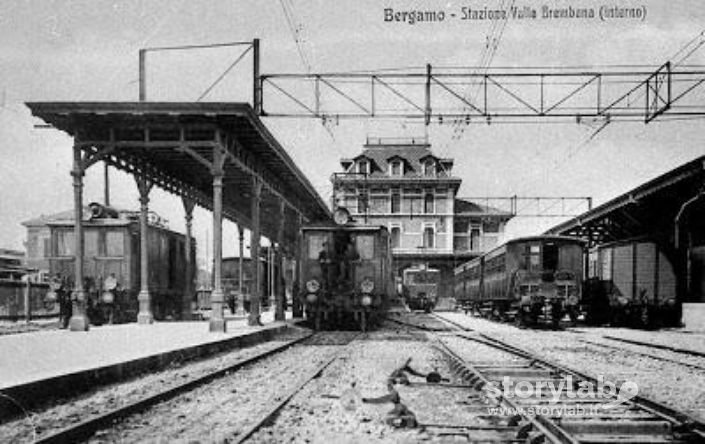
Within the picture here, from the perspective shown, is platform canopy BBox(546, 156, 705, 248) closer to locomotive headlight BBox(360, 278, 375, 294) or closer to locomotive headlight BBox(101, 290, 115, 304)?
locomotive headlight BBox(360, 278, 375, 294)

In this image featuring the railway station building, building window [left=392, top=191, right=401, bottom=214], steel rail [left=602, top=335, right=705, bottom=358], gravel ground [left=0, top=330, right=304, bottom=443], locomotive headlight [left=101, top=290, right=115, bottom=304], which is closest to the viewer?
gravel ground [left=0, top=330, right=304, bottom=443]

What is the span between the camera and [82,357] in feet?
33.8

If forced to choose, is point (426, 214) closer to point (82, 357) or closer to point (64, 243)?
point (64, 243)

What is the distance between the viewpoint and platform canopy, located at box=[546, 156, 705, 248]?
66.3 ft

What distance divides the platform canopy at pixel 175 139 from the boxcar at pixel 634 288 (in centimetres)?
1135

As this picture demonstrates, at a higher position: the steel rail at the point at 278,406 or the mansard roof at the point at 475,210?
the mansard roof at the point at 475,210

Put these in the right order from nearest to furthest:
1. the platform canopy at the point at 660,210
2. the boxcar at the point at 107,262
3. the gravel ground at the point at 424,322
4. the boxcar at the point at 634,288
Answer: the platform canopy at the point at 660,210
the boxcar at the point at 107,262
the boxcar at the point at 634,288
the gravel ground at the point at 424,322

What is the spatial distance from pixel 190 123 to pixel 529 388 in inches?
434

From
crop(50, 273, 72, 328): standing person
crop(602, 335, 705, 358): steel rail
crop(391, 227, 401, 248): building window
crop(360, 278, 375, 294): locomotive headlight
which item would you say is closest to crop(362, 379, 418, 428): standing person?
crop(602, 335, 705, 358): steel rail

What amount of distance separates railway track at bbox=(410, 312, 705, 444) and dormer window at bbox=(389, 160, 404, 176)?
2236 inches

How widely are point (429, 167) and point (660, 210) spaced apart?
41.8 meters

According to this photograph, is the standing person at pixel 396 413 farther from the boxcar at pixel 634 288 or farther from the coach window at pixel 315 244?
the boxcar at pixel 634 288

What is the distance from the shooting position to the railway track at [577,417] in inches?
221

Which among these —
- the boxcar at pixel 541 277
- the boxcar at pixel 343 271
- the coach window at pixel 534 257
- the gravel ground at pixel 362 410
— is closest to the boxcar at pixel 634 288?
the boxcar at pixel 541 277
